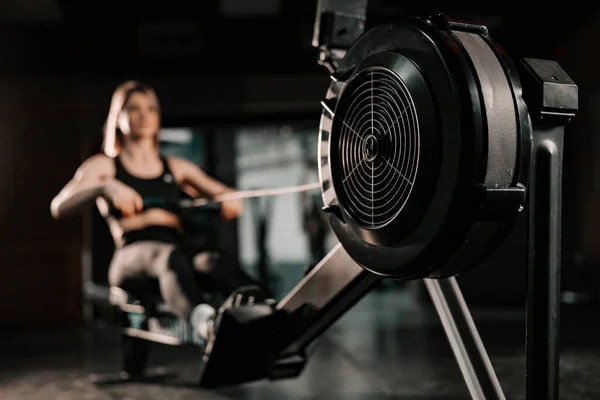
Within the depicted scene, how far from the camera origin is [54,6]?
4.13 metres

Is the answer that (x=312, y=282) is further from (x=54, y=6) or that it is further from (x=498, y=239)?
(x=54, y=6)

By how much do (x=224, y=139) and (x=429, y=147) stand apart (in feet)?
12.9

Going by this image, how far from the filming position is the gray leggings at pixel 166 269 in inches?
79.7

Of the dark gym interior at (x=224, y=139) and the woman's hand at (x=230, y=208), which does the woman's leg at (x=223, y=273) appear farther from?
the dark gym interior at (x=224, y=139)

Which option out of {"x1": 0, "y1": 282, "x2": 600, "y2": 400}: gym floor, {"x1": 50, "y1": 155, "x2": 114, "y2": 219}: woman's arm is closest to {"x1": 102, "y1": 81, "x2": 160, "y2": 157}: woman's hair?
{"x1": 50, "y1": 155, "x2": 114, "y2": 219}: woman's arm

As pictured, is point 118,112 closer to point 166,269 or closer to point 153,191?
point 153,191

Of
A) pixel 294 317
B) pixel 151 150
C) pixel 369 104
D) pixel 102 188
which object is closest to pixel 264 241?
pixel 151 150

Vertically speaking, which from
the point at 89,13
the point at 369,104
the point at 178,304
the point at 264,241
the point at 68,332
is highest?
the point at 89,13

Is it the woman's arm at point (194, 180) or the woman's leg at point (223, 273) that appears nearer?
the woman's leg at point (223, 273)

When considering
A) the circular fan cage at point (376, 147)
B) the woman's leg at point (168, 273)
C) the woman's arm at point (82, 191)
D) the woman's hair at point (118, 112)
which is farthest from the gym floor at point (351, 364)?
the circular fan cage at point (376, 147)

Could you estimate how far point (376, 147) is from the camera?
4.06 feet

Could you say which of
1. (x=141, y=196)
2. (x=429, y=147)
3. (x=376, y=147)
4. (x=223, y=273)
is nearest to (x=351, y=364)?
(x=223, y=273)

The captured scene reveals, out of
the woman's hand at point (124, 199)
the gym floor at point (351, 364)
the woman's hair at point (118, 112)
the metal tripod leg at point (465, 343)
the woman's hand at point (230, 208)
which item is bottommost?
the gym floor at point (351, 364)

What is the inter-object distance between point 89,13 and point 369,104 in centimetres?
350
